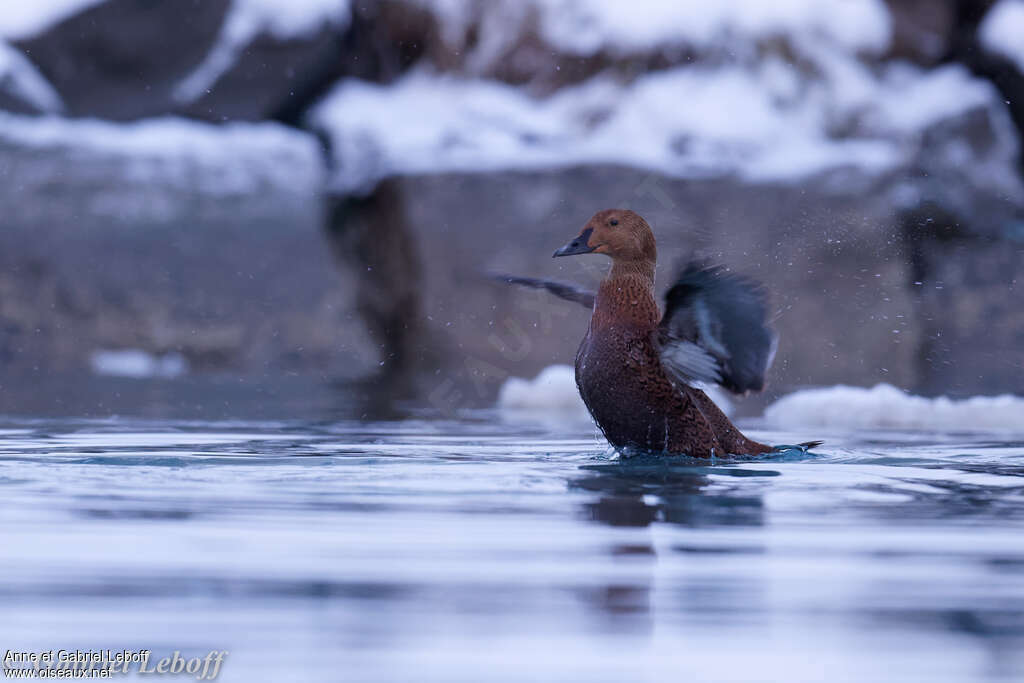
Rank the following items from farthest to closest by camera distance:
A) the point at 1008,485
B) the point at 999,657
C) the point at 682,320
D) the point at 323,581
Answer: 1. the point at 682,320
2. the point at 1008,485
3. the point at 323,581
4. the point at 999,657

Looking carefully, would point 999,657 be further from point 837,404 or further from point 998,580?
point 837,404

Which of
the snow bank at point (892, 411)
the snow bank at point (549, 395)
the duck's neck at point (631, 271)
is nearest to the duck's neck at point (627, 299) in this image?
the duck's neck at point (631, 271)

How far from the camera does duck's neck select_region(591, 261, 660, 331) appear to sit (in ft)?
17.9

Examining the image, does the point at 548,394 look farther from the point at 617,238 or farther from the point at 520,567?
the point at 520,567

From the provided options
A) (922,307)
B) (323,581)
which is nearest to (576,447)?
(323,581)

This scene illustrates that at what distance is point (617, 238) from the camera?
560 centimetres

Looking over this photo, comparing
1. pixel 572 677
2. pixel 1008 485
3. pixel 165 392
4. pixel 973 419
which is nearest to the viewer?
pixel 572 677

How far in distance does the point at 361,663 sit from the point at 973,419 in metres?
6.36

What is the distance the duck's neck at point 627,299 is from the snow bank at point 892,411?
8.41ft

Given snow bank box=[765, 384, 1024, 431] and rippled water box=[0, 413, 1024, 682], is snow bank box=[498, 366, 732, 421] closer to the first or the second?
snow bank box=[765, 384, 1024, 431]

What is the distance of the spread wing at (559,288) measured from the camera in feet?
19.7

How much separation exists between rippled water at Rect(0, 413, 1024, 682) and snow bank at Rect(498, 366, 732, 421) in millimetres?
4285

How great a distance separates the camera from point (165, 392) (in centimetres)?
1010

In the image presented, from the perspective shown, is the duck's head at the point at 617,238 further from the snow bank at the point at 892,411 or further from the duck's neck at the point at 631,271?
the snow bank at the point at 892,411
